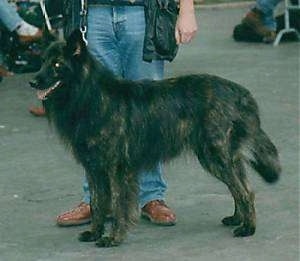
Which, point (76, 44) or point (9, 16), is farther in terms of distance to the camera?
point (9, 16)

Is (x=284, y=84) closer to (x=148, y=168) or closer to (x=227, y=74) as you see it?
(x=227, y=74)

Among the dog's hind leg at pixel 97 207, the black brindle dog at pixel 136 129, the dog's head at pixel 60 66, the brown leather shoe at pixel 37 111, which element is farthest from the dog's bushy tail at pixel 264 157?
the brown leather shoe at pixel 37 111

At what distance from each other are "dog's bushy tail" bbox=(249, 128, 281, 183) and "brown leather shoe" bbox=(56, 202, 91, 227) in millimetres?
1072

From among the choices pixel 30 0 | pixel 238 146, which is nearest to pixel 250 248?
pixel 238 146

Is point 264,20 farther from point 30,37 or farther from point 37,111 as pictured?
point 37,111

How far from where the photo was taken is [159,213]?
659 centimetres

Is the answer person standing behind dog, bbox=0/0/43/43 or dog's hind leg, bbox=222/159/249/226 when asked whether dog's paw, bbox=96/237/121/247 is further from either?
person standing behind dog, bbox=0/0/43/43

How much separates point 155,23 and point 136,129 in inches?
26.7

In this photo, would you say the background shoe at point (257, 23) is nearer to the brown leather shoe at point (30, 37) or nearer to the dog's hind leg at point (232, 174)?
the brown leather shoe at point (30, 37)

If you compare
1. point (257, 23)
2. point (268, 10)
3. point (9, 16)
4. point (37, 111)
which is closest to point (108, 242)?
point (37, 111)

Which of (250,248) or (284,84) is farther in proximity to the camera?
(284,84)

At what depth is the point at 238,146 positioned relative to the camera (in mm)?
6270

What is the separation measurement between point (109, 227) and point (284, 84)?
17.9 ft

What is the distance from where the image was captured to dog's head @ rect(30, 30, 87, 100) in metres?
5.86
